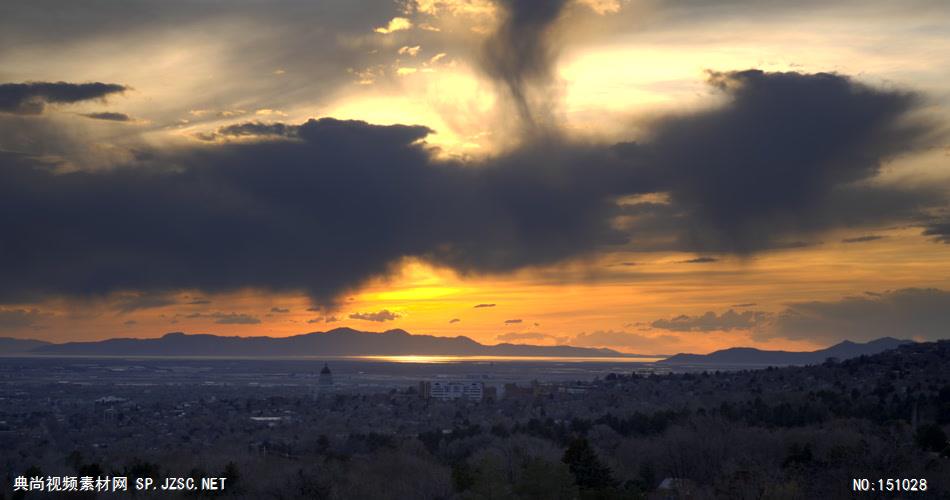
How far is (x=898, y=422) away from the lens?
202 feet

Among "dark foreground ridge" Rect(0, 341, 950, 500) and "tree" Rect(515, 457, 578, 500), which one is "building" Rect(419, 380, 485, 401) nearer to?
"dark foreground ridge" Rect(0, 341, 950, 500)

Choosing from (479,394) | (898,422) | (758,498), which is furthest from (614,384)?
(758,498)

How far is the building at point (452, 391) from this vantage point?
143625 millimetres

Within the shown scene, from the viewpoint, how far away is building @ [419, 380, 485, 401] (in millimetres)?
143625

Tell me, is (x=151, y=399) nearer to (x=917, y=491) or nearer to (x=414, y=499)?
(x=414, y=499)

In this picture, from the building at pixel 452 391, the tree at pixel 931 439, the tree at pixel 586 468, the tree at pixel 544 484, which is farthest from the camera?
the building at pixel 452 391

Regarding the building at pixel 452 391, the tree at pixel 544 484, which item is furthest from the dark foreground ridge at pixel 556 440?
the building at pixel 452 391

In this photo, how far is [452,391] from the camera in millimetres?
156125

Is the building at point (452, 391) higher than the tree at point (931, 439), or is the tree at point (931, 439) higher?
the tree at point (931, 439)

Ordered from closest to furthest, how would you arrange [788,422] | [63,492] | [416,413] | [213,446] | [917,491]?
[917,491]
[63,492]
[788,422]
[213,446]
[416,413]

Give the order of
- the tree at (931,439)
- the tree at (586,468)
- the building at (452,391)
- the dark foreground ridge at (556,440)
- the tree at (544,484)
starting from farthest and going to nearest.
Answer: the building at (452,391)
the tree at (931,439)
the tree at (586,468)
the dark foreground ridge at (556,440)
the tree at (544,484)

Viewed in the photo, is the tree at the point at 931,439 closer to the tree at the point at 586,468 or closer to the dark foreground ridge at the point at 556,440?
the dark foreground ridge at the point at 556,440

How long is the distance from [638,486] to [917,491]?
13977 millimetres

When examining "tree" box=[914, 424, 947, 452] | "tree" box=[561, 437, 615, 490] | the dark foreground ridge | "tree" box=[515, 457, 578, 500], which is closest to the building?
the dark foreground ridge
